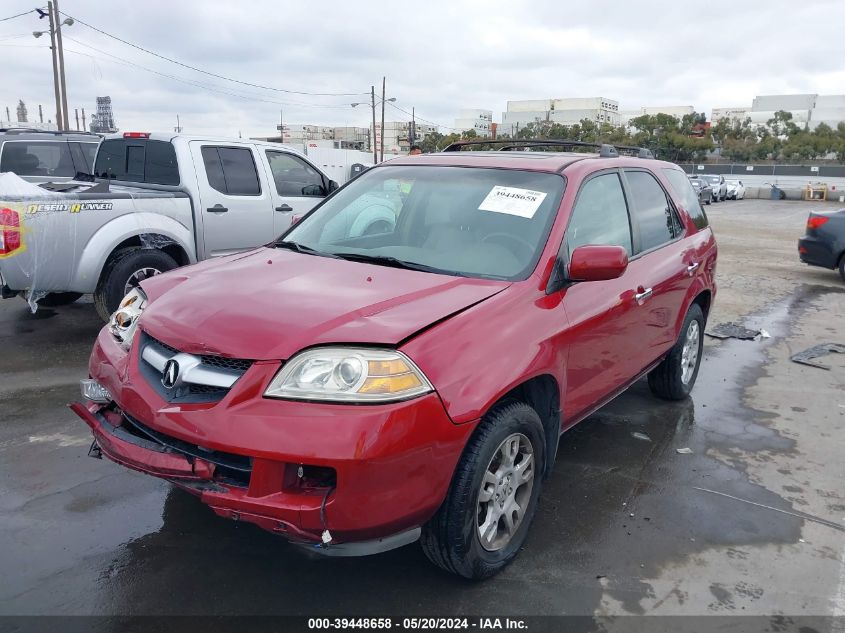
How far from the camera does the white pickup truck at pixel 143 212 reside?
560 cm

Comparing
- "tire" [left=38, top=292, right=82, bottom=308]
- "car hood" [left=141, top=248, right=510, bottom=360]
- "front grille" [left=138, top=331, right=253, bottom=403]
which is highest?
"car hood" [left=141, top=248, right=510, bottom=360]

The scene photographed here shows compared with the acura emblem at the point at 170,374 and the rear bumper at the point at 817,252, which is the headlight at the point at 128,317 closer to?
the acura emblem at the point at 170,374

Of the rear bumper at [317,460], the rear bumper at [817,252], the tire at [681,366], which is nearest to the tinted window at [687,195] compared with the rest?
the tire at [681,366]

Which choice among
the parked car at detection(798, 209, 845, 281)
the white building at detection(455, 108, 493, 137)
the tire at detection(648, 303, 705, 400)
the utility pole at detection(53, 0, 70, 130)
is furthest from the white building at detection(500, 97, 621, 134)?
the tire at detection(648, 303, 705, 400)

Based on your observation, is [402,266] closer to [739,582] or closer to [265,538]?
[265,538]

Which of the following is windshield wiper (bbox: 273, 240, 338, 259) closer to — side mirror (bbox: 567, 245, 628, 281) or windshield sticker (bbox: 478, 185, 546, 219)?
windshield sticker (bbox: 478, 185, 546, 219)

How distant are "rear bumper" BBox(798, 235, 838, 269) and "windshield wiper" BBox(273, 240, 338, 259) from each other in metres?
10.5

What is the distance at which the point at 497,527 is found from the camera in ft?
9.59

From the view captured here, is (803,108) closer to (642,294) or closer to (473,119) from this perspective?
(473,119)

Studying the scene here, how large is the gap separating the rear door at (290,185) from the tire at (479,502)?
5.13m

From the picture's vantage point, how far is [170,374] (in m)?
2.55

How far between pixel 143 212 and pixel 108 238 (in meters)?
0.44

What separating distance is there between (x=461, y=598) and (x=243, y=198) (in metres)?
5.47

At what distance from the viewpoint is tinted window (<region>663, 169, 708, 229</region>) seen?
5078 millimetres
